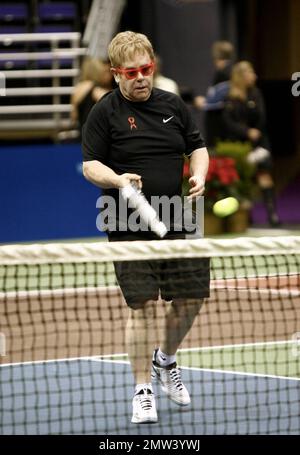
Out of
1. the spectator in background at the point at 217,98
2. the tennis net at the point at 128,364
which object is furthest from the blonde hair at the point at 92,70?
the tennis net at the point at 128,364

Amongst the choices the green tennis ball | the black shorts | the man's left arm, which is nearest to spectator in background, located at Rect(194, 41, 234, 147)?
the green tennis ball

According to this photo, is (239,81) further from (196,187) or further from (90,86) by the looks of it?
(196,187)

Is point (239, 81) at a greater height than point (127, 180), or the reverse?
point (239, 81)

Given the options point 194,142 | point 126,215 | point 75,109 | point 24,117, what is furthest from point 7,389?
point 24,117

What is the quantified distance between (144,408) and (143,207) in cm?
107

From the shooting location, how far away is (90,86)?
1238cm

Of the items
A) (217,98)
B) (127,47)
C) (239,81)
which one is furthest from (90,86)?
(127,47)

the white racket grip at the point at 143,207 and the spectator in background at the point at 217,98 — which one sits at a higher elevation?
the spectator in background at the point at 217,98

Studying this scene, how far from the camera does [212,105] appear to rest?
14.3m

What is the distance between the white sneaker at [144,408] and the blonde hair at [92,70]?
6.54 metres

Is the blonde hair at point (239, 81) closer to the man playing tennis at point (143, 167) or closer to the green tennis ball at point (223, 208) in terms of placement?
the green tennis ball at point (223, 208)

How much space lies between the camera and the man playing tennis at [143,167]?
597 centimetres

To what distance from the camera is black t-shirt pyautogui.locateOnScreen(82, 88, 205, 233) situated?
19.9ft

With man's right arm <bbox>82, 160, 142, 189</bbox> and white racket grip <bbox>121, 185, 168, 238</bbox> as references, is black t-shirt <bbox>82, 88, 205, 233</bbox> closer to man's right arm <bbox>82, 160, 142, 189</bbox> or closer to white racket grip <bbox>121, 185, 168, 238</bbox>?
man's right arm <bbox>82, 160, 142, 189</bbox>
